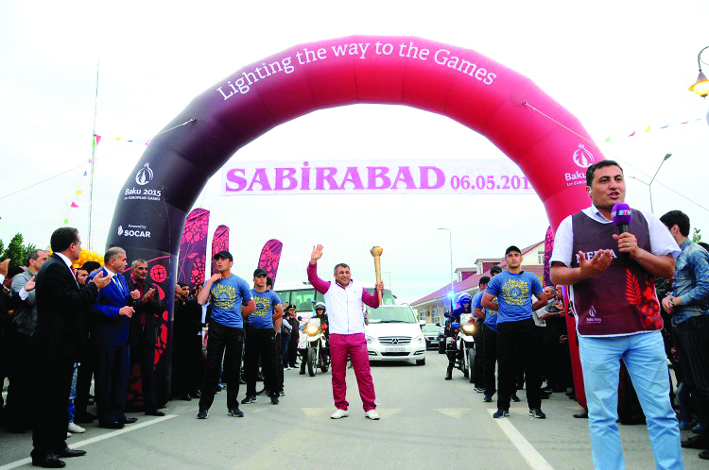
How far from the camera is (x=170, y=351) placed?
8.10 metres

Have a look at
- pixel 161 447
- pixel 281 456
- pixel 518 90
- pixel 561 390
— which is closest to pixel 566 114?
pixel 518 90

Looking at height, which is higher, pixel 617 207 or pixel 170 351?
pixel 617 207

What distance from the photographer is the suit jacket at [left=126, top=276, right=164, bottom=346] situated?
6988mm

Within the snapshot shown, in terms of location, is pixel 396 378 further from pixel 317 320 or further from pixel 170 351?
pixel 170 351

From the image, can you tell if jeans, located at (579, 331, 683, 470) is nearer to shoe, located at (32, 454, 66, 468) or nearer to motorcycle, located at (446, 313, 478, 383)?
shoe, located at (32, 454, 66, 468)

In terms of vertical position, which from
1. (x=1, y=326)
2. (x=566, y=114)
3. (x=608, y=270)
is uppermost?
(x=566, y=114)

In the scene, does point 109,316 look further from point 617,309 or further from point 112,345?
point 617,309

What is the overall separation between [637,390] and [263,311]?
21.4 ft

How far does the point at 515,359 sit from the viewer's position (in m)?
7.24

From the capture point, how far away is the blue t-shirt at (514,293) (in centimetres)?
724

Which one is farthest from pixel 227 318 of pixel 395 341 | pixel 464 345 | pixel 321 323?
pixel 395 341

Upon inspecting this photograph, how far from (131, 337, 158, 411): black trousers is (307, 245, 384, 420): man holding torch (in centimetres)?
233

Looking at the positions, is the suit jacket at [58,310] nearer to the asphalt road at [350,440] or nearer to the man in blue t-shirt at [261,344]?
the asphalt road at [350,440]

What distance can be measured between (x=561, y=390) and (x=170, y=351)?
6764mm
